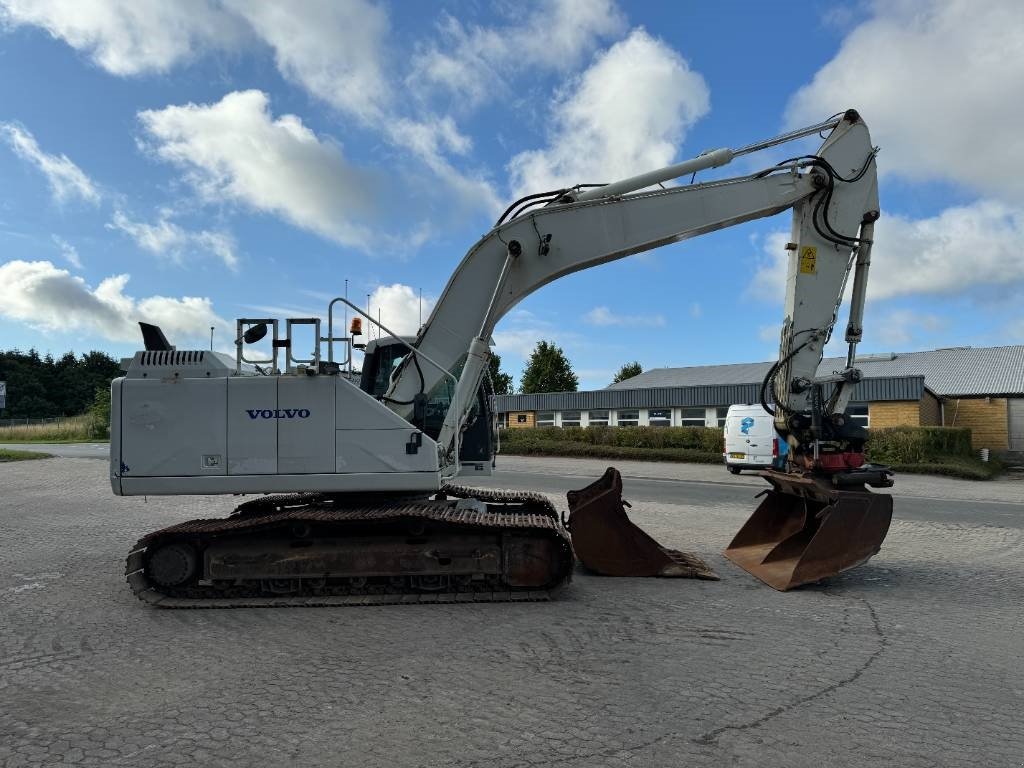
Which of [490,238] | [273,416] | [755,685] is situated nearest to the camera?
[755,685]

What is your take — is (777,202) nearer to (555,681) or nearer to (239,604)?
(555,681)

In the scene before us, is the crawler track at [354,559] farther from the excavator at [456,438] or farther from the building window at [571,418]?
the building window at [571,418]

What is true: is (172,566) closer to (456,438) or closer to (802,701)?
(456,438)

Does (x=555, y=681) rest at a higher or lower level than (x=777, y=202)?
lower

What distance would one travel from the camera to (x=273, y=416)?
6.77 metres

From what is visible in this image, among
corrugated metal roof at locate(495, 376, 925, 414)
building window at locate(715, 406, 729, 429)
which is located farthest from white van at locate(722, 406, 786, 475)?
building window at locate(715, 406, 729, 429)

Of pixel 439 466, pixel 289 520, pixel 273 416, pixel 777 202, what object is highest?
→ pixel 777 202

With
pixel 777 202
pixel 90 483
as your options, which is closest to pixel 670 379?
pixel 90 483

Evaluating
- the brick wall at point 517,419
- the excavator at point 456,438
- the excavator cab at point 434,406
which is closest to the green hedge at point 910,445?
the excavator at point 456,438

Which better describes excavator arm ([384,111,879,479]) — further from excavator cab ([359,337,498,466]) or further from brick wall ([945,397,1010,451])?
brick wall ([945,397,1010,451])

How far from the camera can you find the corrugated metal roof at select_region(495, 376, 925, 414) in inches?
1134

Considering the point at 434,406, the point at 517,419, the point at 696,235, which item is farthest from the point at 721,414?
the point at 434,406

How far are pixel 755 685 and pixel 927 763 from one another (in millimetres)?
1128

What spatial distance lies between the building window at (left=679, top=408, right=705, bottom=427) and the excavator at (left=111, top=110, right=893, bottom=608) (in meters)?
26.1
